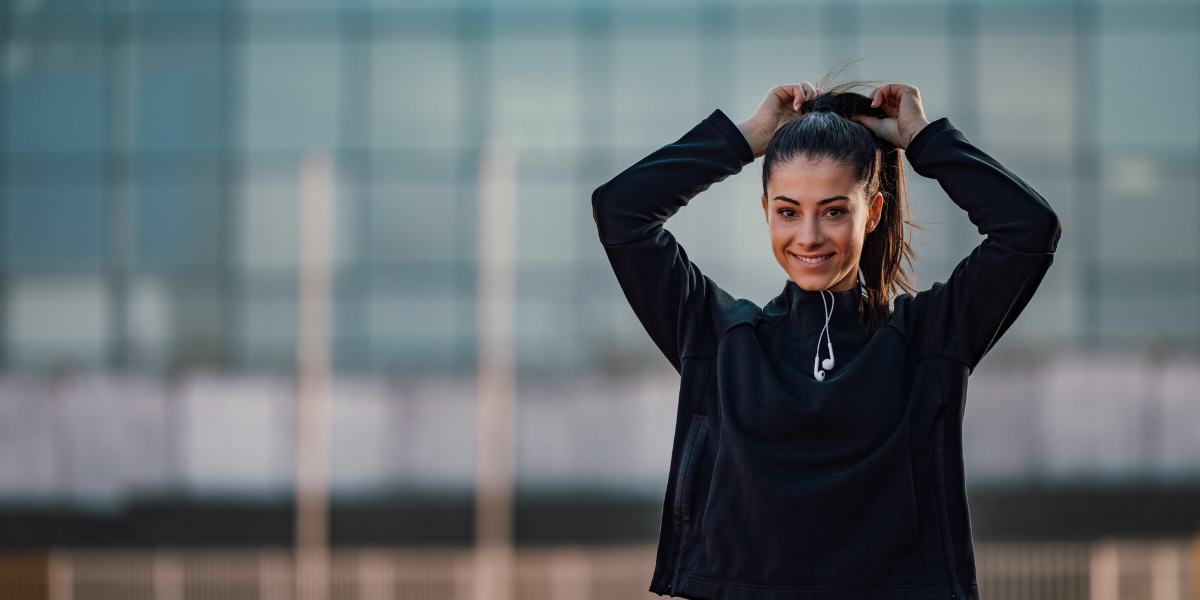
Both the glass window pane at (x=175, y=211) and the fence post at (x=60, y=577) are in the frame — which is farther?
the glass window pane at (x=175, y=211)

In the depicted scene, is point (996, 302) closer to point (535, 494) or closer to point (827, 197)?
point (827, 197)

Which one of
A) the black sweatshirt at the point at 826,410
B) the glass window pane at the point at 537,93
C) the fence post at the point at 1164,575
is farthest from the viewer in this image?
the glass window pane at the point at 537,93

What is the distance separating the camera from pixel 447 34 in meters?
14.8

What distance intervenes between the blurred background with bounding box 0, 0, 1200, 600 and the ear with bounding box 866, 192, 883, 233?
11.8 m

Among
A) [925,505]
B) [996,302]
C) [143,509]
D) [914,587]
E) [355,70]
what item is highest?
[355,70]

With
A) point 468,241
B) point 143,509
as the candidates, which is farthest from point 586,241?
point 143,509

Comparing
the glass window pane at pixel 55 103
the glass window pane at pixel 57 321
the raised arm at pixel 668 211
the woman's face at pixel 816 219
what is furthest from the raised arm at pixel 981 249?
the glass window pane at pixel 55 103

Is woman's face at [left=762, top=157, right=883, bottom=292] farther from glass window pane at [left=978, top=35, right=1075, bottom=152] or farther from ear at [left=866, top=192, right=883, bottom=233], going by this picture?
glass window pane at [left=978, top=35, right=1075, bottom=152]

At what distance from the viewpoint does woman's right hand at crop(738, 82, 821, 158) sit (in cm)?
192

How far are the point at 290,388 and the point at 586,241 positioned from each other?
13.4ft

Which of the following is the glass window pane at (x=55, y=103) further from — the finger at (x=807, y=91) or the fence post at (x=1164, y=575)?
the finger at (x=807, y=91)

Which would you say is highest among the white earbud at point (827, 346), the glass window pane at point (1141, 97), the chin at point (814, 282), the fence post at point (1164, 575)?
the glass window pane at point (1141, 97)

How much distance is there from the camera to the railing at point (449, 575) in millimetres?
8352

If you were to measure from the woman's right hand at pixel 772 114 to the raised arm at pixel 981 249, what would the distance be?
0.67 ft
